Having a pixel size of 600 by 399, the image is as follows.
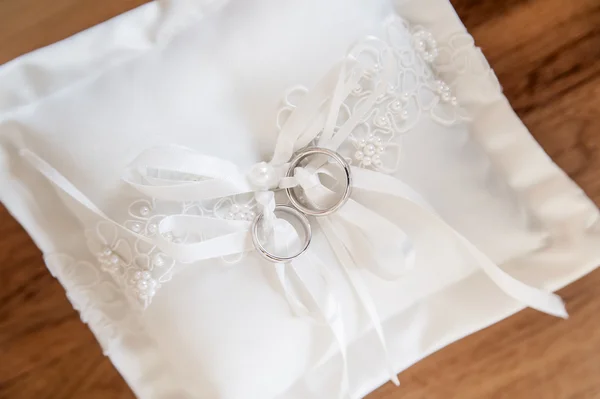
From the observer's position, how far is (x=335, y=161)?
53 cm

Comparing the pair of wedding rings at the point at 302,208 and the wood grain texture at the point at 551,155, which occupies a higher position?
the pair of wedding rings at the point at 302,208

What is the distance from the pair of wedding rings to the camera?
506mm

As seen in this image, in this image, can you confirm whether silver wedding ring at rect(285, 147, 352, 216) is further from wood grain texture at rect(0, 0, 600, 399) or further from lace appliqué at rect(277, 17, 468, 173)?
wood grain texture at rect(0, 0, 600, 399)

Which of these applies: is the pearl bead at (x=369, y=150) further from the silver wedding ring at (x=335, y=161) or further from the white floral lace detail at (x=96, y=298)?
the white floral lace detail at (x=96, y=298)

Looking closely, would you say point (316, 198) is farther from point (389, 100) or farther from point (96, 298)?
point (96, 298)

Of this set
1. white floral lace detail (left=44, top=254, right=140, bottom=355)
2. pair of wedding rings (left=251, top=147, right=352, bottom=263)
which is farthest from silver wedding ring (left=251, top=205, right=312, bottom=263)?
white floral lace detail (left=44, top=254, right=140, bottom=355)

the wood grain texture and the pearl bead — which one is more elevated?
the pearl bead

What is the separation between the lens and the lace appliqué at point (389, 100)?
0.54 meters

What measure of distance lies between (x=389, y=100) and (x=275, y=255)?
189 millimetres

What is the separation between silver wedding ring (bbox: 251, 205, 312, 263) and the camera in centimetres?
51

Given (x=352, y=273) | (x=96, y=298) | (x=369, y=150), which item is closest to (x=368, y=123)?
(x=369, y=150)

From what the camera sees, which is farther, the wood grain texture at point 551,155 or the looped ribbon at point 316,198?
the wood grain texture at point 551,155

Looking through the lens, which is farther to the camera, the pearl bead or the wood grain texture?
the wood grain texture

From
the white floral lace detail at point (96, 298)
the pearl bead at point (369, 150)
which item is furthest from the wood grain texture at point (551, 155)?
the pearl bead at point (369, 150)
